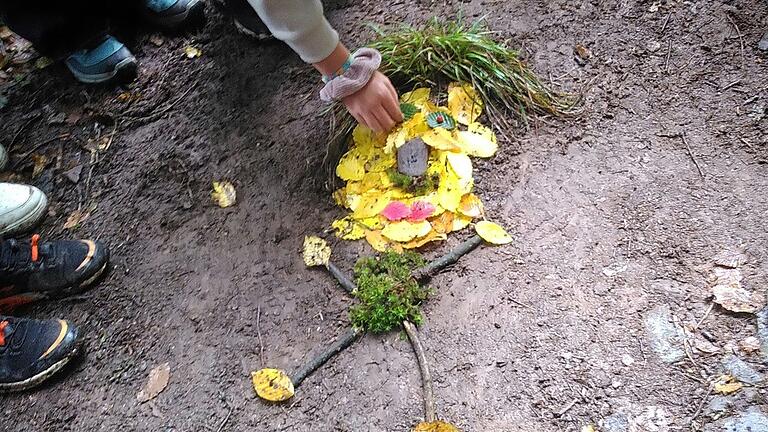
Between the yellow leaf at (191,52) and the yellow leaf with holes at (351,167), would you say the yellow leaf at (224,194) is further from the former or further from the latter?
the yellow leaf at (191,52)

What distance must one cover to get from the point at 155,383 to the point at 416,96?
3.96 feet

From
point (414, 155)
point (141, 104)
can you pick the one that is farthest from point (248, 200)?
point (141, 104)

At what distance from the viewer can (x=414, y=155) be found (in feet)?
6.22

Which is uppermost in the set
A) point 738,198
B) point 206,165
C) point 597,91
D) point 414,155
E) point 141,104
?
point 141,104

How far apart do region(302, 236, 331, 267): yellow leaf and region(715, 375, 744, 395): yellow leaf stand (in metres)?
1.06

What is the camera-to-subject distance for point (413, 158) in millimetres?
1894

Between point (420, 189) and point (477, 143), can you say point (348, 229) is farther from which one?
point (477, 143)

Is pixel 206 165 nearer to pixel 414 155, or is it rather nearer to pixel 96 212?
pixel 96 212

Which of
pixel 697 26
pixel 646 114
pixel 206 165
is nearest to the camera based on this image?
pixel 646 114

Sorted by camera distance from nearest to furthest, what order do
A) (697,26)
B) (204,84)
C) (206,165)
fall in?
(697,26), (206,165), (204,84)

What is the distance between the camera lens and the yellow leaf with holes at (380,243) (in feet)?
5.94

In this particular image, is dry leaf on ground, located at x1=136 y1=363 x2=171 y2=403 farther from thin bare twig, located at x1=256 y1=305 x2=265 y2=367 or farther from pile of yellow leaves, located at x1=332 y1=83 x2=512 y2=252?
pile of yellow leaves, located at x1=332 y1=83 x2=512 y2=252

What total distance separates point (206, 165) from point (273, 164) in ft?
0.88

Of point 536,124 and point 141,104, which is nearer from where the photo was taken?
point 536,124
